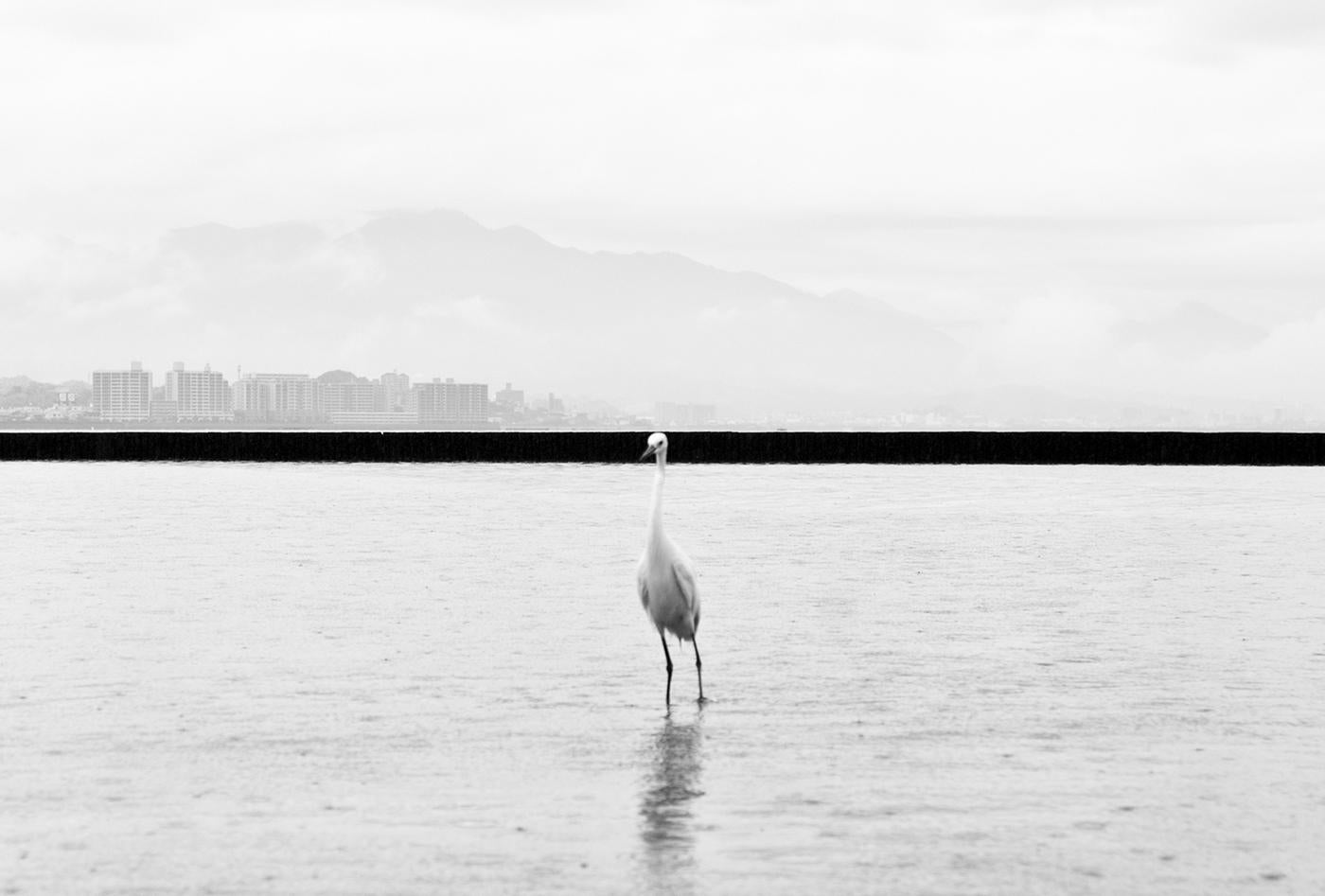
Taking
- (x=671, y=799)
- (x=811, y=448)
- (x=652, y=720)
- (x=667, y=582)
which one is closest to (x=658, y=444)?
(x=667, y=582)

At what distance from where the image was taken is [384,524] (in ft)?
77.6

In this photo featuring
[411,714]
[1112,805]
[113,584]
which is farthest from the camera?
[113,584]

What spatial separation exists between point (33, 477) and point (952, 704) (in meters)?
33.5

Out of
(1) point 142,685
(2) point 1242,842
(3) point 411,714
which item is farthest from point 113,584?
(2) point 1242,842

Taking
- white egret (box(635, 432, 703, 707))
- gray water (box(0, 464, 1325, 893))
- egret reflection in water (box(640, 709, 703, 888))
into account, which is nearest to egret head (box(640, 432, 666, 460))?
white egret (box(635, 432, 703, 707))

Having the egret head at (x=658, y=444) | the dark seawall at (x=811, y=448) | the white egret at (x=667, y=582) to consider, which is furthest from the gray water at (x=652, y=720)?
the dark seawall at (x=811, y=448)

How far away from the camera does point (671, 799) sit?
23.1 feet

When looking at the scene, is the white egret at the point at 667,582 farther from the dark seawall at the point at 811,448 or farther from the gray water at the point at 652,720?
the dark seawall at the point at 811,448

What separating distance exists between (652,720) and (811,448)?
138 feet

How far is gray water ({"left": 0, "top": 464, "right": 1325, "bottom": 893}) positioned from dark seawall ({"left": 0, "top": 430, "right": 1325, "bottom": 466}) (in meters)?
29.8

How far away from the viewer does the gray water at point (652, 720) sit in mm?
6121

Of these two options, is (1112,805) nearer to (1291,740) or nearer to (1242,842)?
(1242,842)

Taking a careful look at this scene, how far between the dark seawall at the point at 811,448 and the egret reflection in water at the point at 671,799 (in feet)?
137

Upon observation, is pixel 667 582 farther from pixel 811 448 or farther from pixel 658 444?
pixel 811 448
